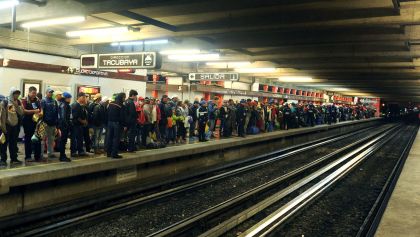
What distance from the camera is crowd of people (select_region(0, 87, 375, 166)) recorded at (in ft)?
28.1

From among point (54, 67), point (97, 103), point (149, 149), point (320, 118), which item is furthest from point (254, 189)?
point (320, 118)

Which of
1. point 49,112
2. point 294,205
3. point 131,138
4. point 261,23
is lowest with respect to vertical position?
point 294,205

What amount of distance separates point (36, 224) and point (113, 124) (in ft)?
11.3

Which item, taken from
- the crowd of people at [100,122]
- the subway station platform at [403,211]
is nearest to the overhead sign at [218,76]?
the crowd of people at [100,122]

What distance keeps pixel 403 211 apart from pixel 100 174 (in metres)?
6.77

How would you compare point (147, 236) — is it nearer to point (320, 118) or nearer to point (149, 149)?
point (149, 149)

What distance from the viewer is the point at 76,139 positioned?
32.2 ft

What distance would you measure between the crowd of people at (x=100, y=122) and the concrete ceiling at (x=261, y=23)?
93.4 inches

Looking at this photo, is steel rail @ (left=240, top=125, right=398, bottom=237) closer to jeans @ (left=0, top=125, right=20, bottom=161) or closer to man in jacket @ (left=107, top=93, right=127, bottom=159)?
man in jacket @ (left=107, top=93, right=127, bottom=159)

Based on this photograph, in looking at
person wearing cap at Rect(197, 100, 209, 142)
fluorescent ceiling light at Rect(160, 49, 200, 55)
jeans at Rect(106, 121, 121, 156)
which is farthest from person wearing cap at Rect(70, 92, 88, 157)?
fluorescent ceiling light at Rect(160, 49, 200, 55)

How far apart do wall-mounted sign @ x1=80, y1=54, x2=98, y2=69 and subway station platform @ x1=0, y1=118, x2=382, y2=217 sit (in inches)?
135

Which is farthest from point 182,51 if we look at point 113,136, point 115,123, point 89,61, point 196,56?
point 113,136

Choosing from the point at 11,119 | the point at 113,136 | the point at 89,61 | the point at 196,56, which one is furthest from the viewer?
the point at 196,56

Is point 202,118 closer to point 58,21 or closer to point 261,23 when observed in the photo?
point 261,23
